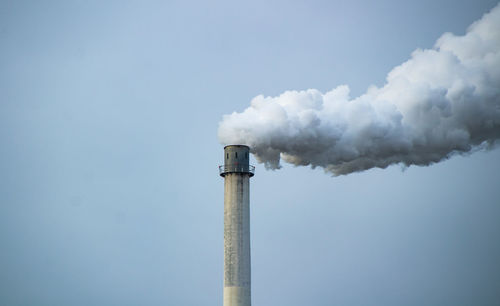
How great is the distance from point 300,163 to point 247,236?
9.01 m

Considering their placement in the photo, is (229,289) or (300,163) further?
(300,163)

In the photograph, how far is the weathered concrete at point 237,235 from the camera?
187 ft

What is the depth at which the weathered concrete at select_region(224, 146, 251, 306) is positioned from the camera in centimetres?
5709

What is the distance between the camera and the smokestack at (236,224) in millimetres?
57125

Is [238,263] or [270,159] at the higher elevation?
[270,159]

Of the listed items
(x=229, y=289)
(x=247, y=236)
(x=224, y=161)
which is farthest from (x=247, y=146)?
(x=229, y=289)

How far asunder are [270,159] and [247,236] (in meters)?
7.81

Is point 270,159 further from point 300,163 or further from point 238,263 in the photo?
point 238,263

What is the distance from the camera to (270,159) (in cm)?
6197

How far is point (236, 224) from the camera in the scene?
5828 cm

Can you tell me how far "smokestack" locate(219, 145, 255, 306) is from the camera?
57.1 m

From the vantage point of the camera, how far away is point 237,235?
2287 inches

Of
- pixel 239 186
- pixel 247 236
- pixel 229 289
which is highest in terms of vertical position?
pixel 239 186

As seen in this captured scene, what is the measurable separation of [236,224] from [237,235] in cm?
95
